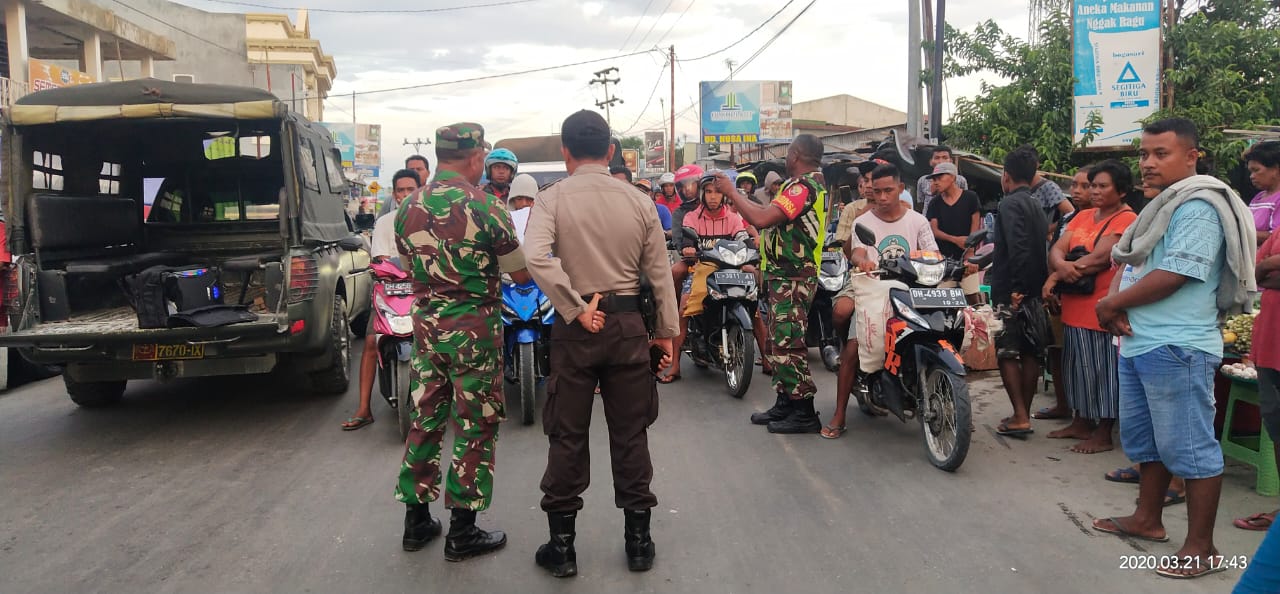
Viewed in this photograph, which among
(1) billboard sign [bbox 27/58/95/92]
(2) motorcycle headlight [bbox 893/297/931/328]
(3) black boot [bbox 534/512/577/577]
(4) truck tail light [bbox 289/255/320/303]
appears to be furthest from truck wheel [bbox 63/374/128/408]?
(1) billboard sign [bbox 27/58/95/92]

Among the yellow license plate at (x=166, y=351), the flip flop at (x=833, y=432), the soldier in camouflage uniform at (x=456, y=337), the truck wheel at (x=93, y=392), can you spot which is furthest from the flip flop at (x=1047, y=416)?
the truck wheel at (x=93, y=392)

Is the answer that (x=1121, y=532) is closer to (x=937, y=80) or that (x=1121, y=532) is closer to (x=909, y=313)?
(x=909, y=313)

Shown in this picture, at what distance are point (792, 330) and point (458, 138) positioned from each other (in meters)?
2.70

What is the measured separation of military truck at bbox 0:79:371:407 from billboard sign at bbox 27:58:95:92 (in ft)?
24.4

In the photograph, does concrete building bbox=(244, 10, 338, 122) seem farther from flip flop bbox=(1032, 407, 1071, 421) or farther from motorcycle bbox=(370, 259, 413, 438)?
flip flop bbox=(1032, 407, 1071, 421)

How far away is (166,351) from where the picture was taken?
216 inches

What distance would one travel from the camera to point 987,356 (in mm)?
7410

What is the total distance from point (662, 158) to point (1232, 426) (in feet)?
165

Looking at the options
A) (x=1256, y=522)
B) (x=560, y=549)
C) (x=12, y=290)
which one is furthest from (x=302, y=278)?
(x=1256, y=522)

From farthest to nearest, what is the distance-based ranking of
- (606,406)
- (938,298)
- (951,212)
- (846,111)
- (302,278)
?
(846,111) → (951,212) → (302,278) → (938,298) → (606,406)

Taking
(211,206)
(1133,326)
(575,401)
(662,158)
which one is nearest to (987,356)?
(1133,326)

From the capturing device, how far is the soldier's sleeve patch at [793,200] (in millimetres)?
5180

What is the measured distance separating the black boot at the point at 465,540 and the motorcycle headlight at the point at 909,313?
267cm

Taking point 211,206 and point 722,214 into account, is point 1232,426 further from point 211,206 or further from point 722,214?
point 211,206
